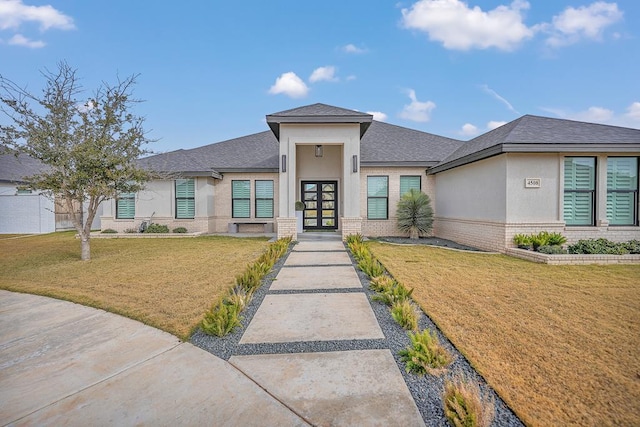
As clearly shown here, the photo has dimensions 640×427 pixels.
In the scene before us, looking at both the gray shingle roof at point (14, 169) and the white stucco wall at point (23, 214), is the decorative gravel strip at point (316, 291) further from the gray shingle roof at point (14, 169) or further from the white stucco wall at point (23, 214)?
the gray shingle roof at point (14, 169)

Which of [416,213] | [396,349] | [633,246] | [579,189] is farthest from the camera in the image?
[416,213]

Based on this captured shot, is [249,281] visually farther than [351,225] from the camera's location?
No

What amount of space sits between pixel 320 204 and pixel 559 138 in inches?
406

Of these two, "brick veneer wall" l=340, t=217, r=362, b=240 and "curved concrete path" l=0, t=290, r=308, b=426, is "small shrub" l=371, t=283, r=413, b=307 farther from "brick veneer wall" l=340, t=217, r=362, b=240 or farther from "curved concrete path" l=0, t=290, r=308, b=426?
"brick veneer wall" l=340, t=217, r=362, b=240

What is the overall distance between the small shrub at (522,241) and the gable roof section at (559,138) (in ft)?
8.34

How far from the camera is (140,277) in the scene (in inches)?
262

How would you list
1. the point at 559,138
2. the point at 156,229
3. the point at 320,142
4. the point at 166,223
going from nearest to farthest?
the point at 559,138 < the point at 320,142 < the point at 156,229 < the point at 166,223

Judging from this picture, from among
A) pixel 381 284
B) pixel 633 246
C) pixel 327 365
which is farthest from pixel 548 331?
pixel 633 246

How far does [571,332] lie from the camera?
12.3 ft

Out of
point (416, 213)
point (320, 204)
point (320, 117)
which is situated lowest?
point (416, 213)

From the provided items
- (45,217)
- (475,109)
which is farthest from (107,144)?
(475,109)

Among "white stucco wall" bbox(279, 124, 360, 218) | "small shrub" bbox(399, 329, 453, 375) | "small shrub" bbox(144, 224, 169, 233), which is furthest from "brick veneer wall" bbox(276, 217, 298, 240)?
"small shrub" bbox(399, 329, 453, 375)

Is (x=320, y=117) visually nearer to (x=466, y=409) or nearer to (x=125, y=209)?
(x=466, y=409)

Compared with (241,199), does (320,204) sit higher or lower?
lower
